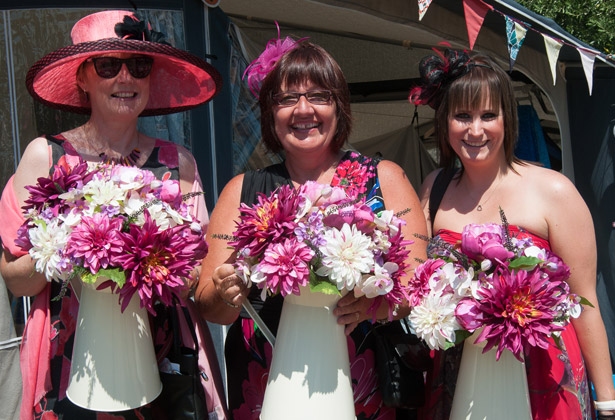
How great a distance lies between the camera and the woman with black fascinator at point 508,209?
1.84 metres

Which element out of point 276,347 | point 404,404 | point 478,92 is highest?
point 478,92

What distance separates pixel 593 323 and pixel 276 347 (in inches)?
44.7

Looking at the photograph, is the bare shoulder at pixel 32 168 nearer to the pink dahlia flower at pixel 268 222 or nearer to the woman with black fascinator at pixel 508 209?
the pink dahlia flower at pixel 268 222

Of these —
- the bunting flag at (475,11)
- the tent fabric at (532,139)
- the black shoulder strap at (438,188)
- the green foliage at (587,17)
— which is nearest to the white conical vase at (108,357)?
the black shoulder strap at (438,188)

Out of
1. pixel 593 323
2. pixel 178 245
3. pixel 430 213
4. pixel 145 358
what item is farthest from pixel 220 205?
pixel 593 323

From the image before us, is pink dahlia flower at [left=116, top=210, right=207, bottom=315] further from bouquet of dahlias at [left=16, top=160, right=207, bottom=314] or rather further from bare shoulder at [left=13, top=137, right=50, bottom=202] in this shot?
bare shoulder at [left=13, top=137, right=50, bottom=202]

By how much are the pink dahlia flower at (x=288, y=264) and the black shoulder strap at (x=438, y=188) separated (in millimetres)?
959

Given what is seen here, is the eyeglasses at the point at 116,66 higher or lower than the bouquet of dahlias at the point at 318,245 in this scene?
higher

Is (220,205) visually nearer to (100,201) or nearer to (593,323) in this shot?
(100,201)

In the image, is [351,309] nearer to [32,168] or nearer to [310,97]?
[310,97]

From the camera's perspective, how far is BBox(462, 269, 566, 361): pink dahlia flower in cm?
146

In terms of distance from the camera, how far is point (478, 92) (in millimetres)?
2020

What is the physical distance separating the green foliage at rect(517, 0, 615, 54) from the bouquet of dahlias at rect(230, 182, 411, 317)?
5.25m

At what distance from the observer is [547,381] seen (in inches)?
71.1
